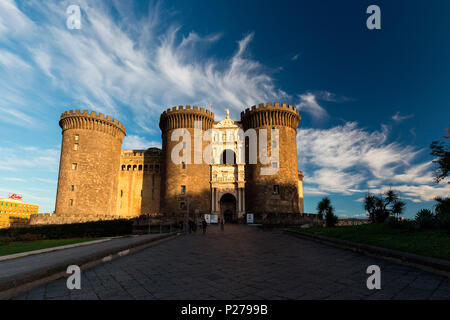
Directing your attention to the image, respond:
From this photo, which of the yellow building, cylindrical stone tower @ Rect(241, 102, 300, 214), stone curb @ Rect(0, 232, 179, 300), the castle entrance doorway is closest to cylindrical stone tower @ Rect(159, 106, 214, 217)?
the castle entrance doorway

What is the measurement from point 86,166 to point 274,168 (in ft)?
85.5

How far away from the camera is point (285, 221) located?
3097cm

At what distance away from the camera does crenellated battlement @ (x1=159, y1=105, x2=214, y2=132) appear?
37.9m

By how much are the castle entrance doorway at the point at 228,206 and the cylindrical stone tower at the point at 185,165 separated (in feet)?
7.65

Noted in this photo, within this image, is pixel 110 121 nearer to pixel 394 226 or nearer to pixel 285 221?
pixel 285 221

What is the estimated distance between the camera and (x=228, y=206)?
37.9 metres

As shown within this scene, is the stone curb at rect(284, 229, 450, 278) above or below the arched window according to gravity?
below

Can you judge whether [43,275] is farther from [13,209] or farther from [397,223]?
[13,209]

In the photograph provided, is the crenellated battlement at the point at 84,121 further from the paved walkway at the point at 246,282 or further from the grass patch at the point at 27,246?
the paved walkway at the point at 246,282

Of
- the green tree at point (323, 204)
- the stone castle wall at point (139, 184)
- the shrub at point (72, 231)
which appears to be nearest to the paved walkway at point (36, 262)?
the shrub at point (72, 231)

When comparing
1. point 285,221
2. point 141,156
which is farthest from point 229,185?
point 141,156

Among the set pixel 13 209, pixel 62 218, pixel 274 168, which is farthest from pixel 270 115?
pixel 13 209

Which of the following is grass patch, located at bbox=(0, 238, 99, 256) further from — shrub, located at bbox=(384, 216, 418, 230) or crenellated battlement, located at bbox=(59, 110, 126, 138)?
crenellated battlement, located at bbox=(59, 110, 126, 138)
